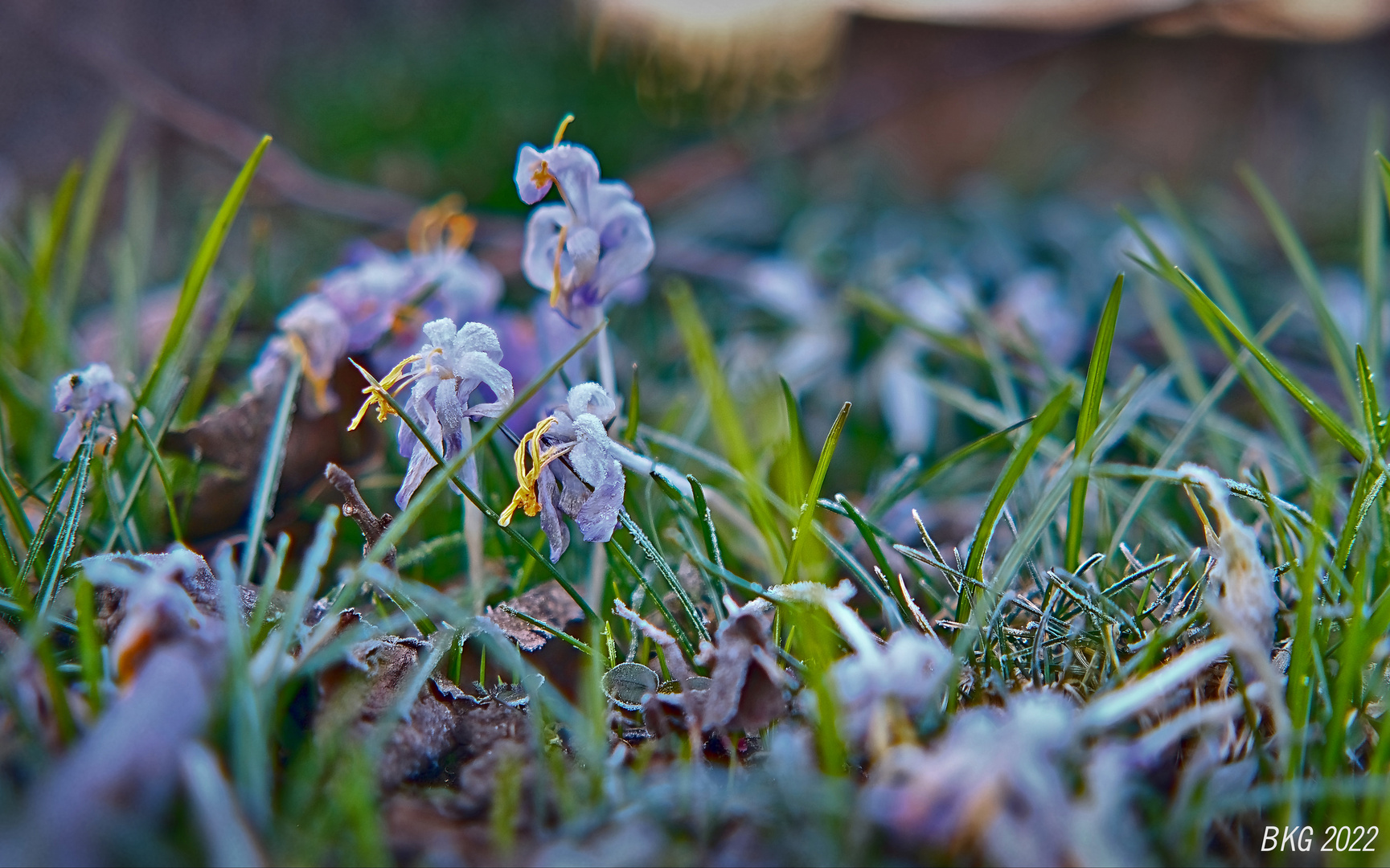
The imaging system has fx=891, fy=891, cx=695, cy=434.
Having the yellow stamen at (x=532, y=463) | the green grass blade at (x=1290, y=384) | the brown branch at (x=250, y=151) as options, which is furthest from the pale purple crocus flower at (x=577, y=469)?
the brown branch at (x=250, y=151)

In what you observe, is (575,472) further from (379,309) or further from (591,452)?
(379,309)

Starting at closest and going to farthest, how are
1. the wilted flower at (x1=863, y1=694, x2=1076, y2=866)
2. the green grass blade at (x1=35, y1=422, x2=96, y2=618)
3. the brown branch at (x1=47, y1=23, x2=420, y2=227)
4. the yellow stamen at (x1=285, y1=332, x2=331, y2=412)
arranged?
the wilted flower at (x1=863, y1=694, x2=1076, y2=866) < the green grass blade at (x1=35, y1=422, x2=96, y2=618) < the yellow stamen at (x1=285, y1=332, x2=331, y2=412) < the brown branch at (x1=47, y1=23, x2=420, y2=227)

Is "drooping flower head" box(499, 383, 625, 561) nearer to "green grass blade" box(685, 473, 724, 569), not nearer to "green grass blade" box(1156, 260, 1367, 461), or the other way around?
"green grass blade" box(685, 473, 724, 569)

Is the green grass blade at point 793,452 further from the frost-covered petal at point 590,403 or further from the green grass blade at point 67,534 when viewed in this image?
the green grass blade at point 67,534

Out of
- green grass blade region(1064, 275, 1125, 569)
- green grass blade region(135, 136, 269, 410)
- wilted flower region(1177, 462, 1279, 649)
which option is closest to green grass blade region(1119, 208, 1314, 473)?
green grass blade region(1064, 275, 1125, 569)

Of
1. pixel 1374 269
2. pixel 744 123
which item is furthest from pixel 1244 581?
pixel 744 123
